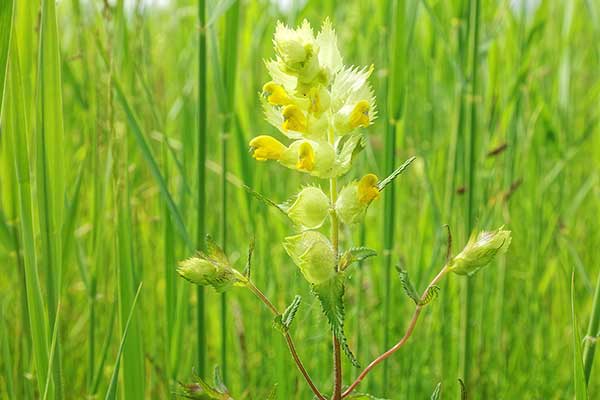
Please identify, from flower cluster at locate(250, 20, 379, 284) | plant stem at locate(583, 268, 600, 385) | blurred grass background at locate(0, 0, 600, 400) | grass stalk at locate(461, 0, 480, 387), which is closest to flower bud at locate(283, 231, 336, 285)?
flower cluster at locate(250, 20, 379, 284)

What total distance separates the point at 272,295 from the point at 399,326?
0.33m

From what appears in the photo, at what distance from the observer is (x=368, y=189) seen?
2.07 ft

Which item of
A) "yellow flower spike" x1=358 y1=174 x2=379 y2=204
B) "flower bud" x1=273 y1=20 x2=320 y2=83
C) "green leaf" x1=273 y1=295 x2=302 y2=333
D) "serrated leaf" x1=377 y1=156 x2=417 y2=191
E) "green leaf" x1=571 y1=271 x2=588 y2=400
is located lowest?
"green leaf" x1=571 y1=271 x2=588 y2=400

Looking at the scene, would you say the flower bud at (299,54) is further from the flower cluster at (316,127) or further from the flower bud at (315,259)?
the flower bud at (315,259)

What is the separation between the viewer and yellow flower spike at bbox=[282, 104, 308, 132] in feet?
2.06

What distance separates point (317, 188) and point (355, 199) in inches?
1.5

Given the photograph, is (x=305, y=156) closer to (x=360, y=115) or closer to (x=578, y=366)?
(x=360, y=115)

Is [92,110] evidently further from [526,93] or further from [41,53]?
[526,93]

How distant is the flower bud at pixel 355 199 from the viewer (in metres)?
0.63

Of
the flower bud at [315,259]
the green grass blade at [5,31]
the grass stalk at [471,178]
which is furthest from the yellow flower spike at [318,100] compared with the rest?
the grass stalk at [471,178]

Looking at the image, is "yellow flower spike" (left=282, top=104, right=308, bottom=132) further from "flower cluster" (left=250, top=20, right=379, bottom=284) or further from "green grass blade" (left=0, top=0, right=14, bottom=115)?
"green grass blade" (left=0, top=0, right=14, bottom=115)

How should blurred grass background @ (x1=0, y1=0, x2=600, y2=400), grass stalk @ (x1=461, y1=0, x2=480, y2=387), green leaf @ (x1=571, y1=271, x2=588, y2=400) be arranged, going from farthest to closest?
grass stalk @ (x1=461, y1=0, x2=480, y2=387), blurred grass background @ (x1=0, y1=0, x2=600, y2=400), green leaf @ (x1=571, y1=271, x2=588, y2=400)

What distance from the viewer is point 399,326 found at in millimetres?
A: 1673

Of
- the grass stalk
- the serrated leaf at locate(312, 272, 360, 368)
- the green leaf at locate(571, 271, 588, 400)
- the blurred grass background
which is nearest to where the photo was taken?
the serrated leaf at locate(312, 272, 360, 368)
